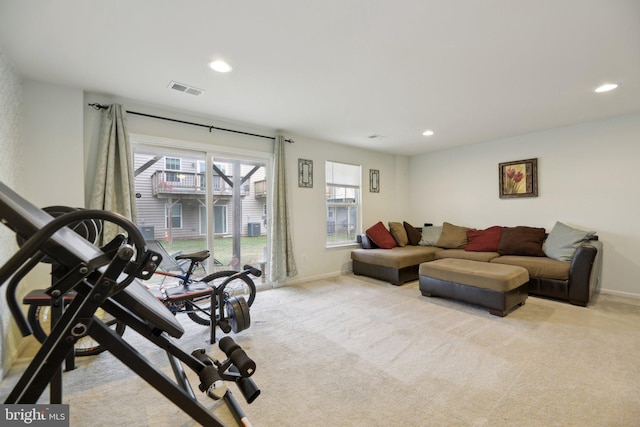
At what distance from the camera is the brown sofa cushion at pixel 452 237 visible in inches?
194

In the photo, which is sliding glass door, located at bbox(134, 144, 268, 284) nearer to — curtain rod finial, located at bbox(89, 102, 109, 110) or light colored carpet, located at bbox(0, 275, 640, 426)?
curtain rod finial, located at bbox(89, 102, 109, 110)

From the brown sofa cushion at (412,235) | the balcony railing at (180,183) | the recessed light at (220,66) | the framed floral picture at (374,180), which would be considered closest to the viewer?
the recessed light at (220,66)

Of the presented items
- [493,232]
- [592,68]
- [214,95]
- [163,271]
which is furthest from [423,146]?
[163,271]

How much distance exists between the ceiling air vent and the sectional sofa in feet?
11.4

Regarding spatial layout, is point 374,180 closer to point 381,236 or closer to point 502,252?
point 381,236

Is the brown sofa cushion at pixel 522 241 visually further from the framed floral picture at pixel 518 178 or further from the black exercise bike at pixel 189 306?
the black exercise bike at pixel 189 306

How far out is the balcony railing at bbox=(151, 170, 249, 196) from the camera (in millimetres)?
3432

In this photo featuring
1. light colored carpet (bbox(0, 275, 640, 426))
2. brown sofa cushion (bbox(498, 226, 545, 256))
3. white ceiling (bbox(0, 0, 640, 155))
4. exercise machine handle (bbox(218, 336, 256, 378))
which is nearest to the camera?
exercise machine handle (bbox(218, 336, 256, 378))

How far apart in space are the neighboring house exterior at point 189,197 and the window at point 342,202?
137 centimetres

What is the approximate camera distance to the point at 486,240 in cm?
459

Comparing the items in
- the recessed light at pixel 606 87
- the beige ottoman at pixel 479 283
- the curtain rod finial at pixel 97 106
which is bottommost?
the beige ottoman at pixel 479 283

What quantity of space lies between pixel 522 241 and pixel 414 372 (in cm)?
330

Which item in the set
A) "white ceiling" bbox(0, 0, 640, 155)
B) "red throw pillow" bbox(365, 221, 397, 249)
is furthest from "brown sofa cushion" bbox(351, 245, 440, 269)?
"white ceiling" bbox(0, 0, 640, 155)

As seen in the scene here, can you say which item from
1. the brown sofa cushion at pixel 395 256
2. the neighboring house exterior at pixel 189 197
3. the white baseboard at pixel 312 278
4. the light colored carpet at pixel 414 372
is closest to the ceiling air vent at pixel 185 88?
the neighboring house exterior at pixel 189 197
